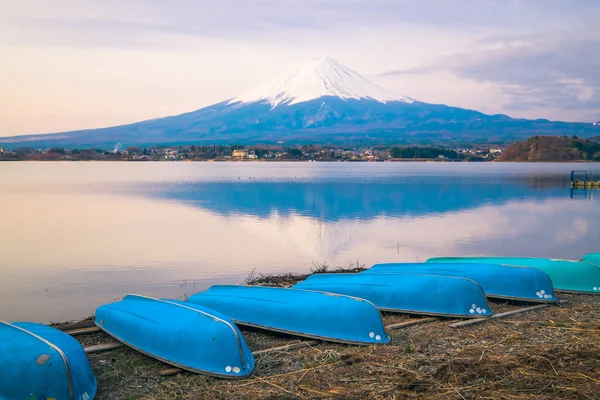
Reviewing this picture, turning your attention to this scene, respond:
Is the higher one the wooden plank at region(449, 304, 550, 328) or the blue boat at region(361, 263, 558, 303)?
the blue boat at region(361, 263, 558, 303)

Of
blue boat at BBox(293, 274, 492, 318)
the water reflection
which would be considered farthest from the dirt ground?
the water reflection

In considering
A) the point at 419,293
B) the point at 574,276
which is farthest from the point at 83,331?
the point at 574,276

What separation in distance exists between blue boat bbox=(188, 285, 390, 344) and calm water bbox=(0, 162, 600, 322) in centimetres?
328

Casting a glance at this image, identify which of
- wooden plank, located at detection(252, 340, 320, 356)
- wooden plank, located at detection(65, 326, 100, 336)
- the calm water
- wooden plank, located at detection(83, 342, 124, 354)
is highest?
wooden plank, located at detection(252, 340, 320, 356)

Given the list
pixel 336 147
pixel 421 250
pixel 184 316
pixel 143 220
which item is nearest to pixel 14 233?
pixel 143 220

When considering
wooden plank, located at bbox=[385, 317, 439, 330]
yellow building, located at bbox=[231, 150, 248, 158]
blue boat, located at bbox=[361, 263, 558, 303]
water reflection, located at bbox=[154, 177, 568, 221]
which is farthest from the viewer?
yellow building, located at bbox=[231, 150, 248, 158]

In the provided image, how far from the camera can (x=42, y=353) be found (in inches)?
197

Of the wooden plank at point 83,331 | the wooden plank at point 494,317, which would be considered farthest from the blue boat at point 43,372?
the wooden plank at point 494,317

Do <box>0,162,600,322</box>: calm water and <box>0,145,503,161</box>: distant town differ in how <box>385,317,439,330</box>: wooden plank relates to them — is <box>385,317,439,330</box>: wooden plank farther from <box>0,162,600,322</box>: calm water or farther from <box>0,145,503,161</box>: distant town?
<box>0,145,503,161</box>: distant town

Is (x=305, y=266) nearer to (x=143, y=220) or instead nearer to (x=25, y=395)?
(x=25, y=395)

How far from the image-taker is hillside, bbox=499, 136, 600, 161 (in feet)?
362

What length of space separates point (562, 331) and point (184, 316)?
3.96 metres

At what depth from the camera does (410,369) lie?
18.0 feet

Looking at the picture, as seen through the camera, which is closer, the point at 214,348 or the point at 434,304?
the point at 214,348
